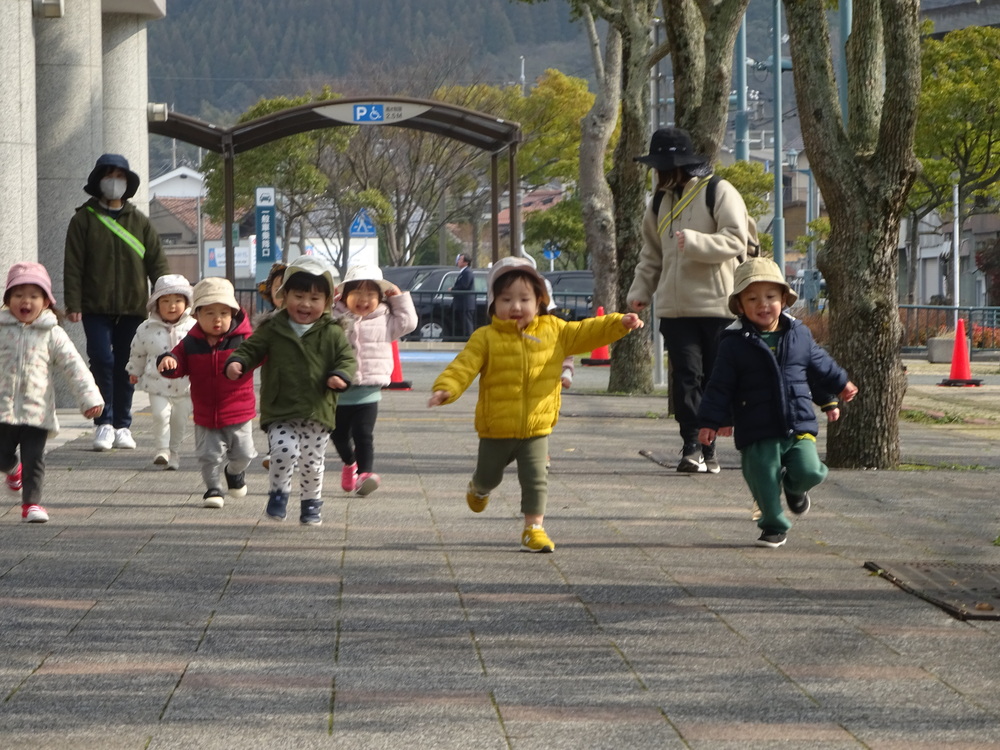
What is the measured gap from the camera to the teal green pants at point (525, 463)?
23.5ft

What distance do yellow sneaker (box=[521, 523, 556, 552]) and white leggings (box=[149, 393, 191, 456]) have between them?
3.61 m

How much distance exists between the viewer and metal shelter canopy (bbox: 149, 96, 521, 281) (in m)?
16.4

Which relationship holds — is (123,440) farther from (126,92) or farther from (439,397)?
(126,92)

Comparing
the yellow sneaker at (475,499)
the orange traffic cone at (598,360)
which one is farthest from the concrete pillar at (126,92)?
the yellow sneaker at (475,499)

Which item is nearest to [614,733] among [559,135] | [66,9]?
[66,9]

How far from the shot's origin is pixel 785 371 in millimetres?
7262

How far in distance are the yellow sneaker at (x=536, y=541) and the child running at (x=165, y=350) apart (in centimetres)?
343

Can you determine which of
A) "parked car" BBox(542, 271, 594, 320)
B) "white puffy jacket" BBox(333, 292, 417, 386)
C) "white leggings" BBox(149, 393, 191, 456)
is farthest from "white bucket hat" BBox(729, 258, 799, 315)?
"parked car" BBox(542, 271, 594, 320)

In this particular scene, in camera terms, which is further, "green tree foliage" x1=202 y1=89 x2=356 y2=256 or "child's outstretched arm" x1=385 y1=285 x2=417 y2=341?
"green tree foliage" x1=202 y1=89 x2=356 y2=256

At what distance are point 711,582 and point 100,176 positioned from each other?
6.14 m

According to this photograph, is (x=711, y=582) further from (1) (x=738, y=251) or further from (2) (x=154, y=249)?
(2) (x=154, y=249)

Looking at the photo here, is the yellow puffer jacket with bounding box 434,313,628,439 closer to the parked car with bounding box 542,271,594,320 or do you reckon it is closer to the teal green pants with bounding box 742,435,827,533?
the teal green pants with bounding box 742,435,827,533

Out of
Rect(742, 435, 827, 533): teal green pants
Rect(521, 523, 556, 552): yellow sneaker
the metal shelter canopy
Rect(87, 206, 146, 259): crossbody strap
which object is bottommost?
Rect(521, 523, 556, 552): yellow sneaker

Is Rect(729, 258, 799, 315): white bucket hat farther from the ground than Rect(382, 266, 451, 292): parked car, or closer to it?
closer to it
